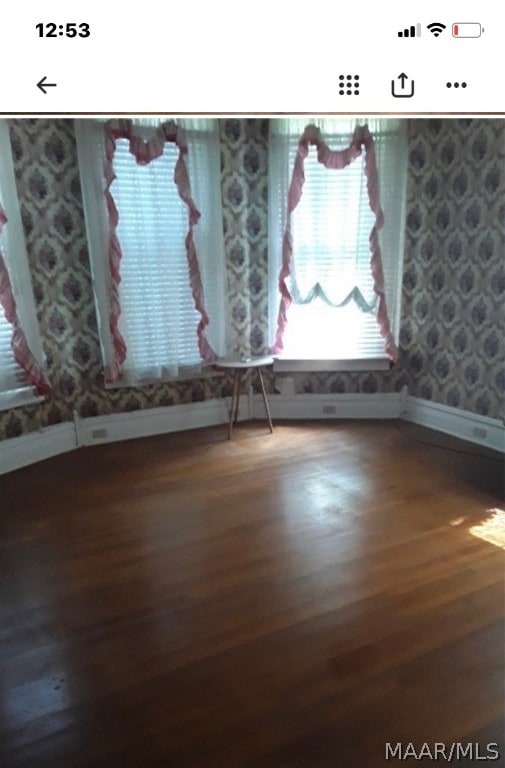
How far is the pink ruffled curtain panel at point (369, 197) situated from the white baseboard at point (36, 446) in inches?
64.9

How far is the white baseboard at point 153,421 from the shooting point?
3916 millimetres

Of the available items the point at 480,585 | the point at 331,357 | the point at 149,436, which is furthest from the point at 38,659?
the point at 331,357

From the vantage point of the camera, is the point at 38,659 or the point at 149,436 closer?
the point at 38,659

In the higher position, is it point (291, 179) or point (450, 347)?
point (291, 179)

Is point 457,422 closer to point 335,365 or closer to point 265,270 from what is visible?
point 335,365

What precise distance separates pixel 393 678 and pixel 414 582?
0.54m

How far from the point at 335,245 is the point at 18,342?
2.22 meters

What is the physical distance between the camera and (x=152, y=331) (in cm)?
391

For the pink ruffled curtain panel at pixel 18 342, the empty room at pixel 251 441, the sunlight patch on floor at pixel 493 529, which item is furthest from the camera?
the pink ruffled curtain panel at pixel 18 342
